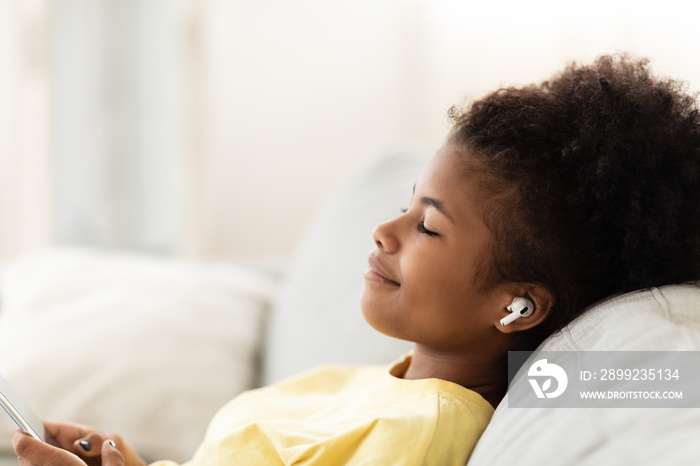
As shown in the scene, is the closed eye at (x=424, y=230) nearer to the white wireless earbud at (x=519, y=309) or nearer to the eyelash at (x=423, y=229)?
the eyelash at (x=423, y=229)

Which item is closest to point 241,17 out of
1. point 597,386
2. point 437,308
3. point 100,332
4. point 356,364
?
point 100,332

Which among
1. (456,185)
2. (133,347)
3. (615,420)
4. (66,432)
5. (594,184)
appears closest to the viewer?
(615,420)

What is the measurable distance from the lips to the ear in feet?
0.46

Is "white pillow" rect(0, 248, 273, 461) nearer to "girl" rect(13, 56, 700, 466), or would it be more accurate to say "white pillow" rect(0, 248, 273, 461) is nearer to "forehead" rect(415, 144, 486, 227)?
"girl" rect(13, 56, 700, 466)

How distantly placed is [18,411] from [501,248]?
0.54 m

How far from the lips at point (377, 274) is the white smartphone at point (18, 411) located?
1.38 ft

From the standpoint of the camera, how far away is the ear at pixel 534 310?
2.64 ft

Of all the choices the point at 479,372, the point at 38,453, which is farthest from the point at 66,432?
the point at 479,372

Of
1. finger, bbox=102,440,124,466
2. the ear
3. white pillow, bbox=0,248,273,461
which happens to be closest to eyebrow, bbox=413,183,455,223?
the ear

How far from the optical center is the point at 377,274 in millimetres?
921

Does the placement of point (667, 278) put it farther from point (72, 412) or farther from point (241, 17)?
point (241, 17)

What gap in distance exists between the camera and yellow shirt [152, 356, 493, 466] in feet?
2.43

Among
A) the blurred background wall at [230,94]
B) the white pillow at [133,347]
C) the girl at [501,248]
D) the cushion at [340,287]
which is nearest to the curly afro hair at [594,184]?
the girl at [501,248]

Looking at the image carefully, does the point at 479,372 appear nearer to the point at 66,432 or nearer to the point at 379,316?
the point at 379,316
